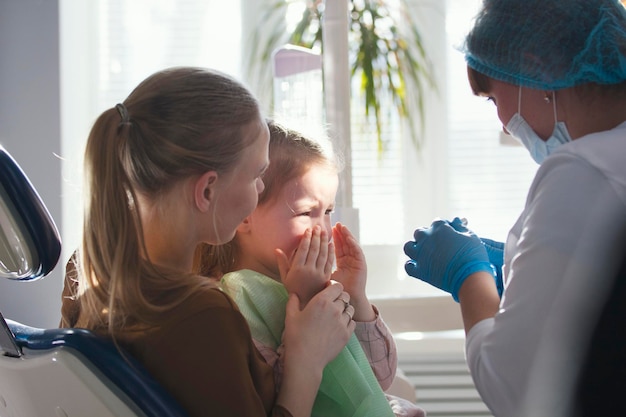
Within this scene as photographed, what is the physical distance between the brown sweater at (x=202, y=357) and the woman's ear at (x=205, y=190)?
0.54 feet

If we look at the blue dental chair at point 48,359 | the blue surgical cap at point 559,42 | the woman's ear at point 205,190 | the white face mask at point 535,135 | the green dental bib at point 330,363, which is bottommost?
the green dental bib at point 330,363

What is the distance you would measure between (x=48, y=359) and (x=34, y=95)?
110 inches

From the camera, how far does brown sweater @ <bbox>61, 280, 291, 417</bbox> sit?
1.02 meters

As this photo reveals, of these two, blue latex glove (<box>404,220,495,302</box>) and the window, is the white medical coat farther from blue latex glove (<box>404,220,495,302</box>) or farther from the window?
the window

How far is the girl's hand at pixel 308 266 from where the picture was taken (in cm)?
134

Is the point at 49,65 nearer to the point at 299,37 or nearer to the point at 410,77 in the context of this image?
the point at 299,37

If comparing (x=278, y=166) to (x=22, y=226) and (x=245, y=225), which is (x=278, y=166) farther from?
(x=22, y=226)

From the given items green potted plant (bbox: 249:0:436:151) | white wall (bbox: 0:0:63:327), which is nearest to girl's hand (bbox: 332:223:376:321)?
green potted plant (bbox: 249:0:436:151)

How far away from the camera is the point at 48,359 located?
0.94 metres

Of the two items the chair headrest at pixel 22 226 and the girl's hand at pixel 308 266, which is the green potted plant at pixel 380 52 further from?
the chair headrest at pixel 22 226

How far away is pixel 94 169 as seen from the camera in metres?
1.14

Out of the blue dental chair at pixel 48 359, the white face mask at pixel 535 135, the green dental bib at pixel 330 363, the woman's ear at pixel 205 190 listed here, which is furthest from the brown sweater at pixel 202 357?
the white face mask at pixel 535 135

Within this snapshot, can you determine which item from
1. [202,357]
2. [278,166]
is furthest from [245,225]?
[202,357]

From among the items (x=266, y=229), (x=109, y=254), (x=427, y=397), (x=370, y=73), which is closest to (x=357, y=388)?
(x=266, y=229)
